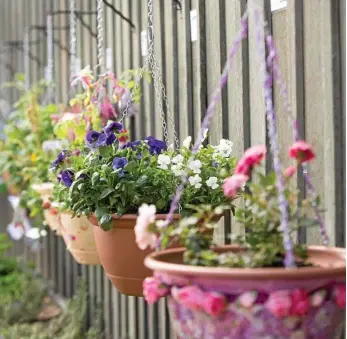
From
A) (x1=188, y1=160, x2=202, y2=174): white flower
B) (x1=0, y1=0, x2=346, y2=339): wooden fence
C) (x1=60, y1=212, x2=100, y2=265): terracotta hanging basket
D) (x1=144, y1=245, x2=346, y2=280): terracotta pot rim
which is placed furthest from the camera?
(x1=60, y1=212, x2=100, y2=265): terracotta hanging basket

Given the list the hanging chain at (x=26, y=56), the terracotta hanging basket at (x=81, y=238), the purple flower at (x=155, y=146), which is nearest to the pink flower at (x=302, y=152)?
the purple flower at (x=155, y=146)

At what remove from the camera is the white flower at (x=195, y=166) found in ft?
6.64

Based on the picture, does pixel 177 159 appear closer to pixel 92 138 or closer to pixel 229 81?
pixel 92 138

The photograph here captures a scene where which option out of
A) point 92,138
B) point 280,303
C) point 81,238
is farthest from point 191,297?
point 81,238

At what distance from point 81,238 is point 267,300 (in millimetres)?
1502

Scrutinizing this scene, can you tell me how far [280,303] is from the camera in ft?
4.30

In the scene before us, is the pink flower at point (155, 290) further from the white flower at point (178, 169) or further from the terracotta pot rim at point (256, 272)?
the white flower at point (178, 169)

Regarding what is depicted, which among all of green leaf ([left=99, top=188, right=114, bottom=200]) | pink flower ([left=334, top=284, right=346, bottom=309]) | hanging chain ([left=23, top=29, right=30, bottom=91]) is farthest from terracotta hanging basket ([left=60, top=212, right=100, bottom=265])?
hanging chain ([left=23, top=29, right=30, bottom=91])

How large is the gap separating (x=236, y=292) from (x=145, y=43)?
2.04 m

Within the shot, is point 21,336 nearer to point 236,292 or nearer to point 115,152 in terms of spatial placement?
point 115,152

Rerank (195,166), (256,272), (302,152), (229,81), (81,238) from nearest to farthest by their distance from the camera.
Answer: (256,272)
(302,152)
(195,166)
(229,81)
(81,238)

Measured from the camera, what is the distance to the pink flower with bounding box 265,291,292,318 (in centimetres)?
131

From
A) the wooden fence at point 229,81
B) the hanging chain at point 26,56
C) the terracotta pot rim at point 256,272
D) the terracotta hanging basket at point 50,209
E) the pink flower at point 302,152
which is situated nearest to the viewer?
the terracotta pot rim at point 256,272

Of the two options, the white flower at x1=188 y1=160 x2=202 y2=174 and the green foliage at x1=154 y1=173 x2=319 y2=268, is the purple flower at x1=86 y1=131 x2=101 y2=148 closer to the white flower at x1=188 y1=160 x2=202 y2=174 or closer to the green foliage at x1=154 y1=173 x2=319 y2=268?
the white flower at x1=188 y1=160 x2=202 y2=174
